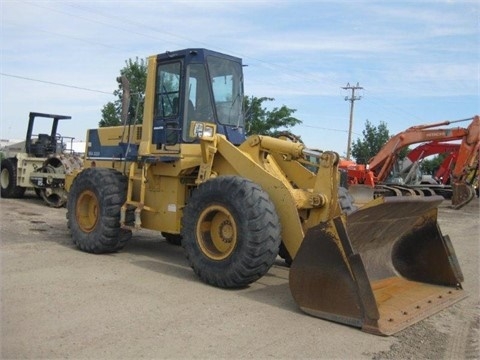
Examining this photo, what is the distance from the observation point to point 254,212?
589 centimetres

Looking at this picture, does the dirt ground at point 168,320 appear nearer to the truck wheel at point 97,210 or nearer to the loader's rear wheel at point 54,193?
the truck wheel at point 97,210

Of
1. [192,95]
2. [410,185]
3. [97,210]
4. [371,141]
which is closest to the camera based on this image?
[192,95]

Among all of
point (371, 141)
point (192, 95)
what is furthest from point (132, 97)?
point (371, 141)

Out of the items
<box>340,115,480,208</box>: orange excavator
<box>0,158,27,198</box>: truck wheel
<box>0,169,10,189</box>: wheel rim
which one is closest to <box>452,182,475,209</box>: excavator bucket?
<box>340,115,480,208</box>: orange excavator

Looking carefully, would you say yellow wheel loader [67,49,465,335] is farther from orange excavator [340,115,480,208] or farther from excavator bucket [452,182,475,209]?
excavator bucket [452,182,475,209]

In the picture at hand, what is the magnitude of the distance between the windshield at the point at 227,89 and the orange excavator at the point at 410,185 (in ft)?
30.6

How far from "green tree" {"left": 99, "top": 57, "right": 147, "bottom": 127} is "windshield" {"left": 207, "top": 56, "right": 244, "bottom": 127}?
1321 mm

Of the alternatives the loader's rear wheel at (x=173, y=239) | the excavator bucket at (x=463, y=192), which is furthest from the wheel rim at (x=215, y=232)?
the excavator bucket at (x=463, y=192)

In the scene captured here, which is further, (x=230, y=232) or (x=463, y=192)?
(x=463, y=192)

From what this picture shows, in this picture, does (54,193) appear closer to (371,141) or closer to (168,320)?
(168,320)

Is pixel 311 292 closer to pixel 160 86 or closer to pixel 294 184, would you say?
pixel 294 184

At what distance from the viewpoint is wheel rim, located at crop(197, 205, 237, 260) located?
6.36 m

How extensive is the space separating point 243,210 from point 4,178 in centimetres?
1410

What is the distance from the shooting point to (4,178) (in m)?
17.7
